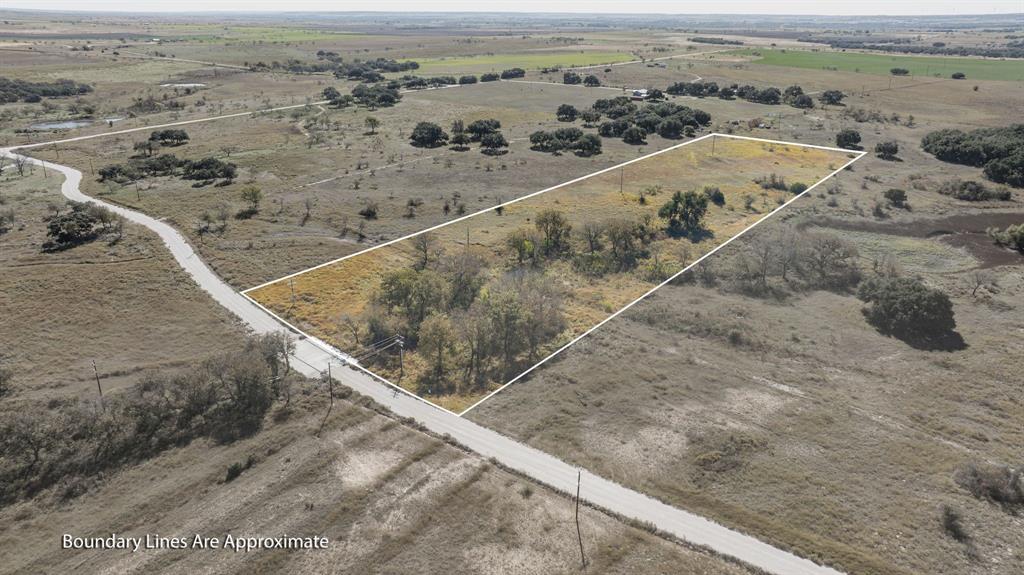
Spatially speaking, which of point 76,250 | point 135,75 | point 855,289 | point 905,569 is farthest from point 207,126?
point 905,569

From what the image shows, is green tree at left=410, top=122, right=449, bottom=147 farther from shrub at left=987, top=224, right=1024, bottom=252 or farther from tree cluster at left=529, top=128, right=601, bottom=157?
shrub at left=987, top=224, right=1024, bottom=252

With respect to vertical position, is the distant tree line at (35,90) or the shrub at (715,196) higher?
the distant tree line at (35,90)

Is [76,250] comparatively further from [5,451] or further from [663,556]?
[663,556]

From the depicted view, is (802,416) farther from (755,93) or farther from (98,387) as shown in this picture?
(755,93)

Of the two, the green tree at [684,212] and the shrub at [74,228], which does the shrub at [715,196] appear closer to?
the green tree at [684,212]

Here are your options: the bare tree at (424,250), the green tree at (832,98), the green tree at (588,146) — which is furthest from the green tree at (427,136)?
the green tree at (832,98)
